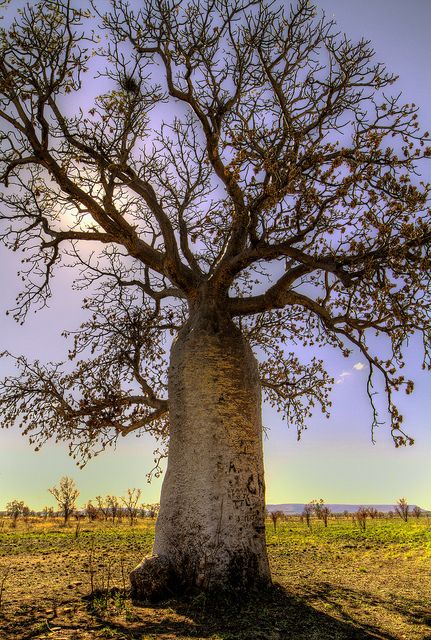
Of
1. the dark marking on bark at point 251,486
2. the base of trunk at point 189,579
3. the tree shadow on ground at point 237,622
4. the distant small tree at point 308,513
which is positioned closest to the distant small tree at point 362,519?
the distant small tree at point 308,513

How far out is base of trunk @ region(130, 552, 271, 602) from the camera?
618cm

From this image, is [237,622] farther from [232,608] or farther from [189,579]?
[189,579]

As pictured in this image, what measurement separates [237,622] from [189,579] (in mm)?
1355

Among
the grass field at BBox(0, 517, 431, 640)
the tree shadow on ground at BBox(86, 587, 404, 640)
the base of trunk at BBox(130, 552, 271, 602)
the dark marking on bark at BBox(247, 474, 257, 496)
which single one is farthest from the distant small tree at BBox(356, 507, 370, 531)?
the tree shadow on ground at BBox(86, 587, 404, 640)

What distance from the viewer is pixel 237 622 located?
204 inches

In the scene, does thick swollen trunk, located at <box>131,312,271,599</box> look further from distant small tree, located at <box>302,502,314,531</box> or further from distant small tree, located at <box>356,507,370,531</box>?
distant small tree, located at <box>302,502,314,531</box>

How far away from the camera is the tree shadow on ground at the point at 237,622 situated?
4730 millimetres

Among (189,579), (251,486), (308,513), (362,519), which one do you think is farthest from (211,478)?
(308,513)

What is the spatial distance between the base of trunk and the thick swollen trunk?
0.04 feet

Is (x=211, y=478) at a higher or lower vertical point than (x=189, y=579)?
higher

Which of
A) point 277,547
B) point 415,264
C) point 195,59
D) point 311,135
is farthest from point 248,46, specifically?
point 277,547

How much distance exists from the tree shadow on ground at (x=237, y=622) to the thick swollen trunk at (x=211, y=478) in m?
0.44

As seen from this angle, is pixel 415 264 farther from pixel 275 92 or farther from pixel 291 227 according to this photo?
pixel 275 92

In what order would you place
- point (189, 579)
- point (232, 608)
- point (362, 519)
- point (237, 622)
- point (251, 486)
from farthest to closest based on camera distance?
point (362, 519), point (251, 486), point (189, 579), point (232, 608), point (237, 622)
